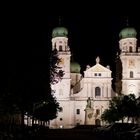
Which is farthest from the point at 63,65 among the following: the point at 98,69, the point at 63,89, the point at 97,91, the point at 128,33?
the point at 128,33

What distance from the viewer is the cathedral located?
373ft

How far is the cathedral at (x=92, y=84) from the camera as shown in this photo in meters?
114

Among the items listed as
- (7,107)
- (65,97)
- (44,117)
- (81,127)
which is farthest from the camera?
(65,97)

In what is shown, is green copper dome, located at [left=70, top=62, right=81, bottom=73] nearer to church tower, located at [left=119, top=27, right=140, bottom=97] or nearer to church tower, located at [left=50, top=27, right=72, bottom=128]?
church tower, located at [left=50, top=27, right=72, bottom=128]

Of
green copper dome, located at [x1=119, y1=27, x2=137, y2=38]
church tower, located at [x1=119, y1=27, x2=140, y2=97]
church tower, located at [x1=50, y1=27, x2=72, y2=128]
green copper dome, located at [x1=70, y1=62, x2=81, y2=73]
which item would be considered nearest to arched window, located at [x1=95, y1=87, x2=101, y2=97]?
church tower, located at [x1=119, y1=27, x2=140, y2=97]

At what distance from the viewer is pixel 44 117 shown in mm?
81500

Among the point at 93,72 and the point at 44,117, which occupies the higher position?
the point at 93,72

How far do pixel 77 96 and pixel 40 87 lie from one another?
77632 mm

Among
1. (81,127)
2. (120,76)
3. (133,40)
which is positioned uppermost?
(133,40)

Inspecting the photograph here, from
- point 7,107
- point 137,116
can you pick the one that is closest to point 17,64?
point 7,107

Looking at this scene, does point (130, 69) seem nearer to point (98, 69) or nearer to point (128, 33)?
point (98, 69)

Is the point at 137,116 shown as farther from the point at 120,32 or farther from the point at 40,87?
the point at 40,87

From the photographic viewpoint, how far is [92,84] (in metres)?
116

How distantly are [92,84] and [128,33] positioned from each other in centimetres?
1388
